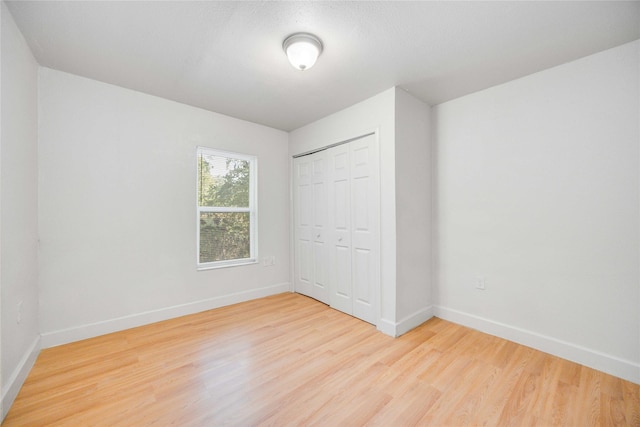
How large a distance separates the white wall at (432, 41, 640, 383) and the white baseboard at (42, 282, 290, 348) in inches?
101

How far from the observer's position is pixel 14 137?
6.14 feet

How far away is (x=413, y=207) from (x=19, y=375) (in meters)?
3.51

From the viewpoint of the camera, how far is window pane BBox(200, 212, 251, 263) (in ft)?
11.2

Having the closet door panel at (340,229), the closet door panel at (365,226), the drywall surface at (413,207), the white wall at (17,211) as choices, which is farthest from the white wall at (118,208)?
the drywall surface at (413,207)

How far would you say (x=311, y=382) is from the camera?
75.9 inches

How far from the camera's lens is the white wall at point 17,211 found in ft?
5.58

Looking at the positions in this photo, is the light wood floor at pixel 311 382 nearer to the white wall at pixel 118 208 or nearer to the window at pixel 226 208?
the white wall at pixel 118 208

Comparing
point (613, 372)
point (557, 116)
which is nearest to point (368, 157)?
point (557, 116)

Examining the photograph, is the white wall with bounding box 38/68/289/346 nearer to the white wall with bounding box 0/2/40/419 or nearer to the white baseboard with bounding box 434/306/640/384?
the white wall with bounding box 0/2/40/419

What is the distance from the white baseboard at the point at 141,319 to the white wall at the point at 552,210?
2.56 m

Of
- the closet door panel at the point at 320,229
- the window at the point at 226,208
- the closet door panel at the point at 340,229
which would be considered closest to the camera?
the closet door panel at the point at 340,229

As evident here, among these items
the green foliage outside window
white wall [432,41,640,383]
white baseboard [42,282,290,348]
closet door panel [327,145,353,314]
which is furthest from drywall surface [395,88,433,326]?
the green foliage outside window

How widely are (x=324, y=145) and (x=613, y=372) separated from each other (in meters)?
3.40

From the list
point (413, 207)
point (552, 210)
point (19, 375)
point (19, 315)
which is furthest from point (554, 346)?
point (19, 315)
